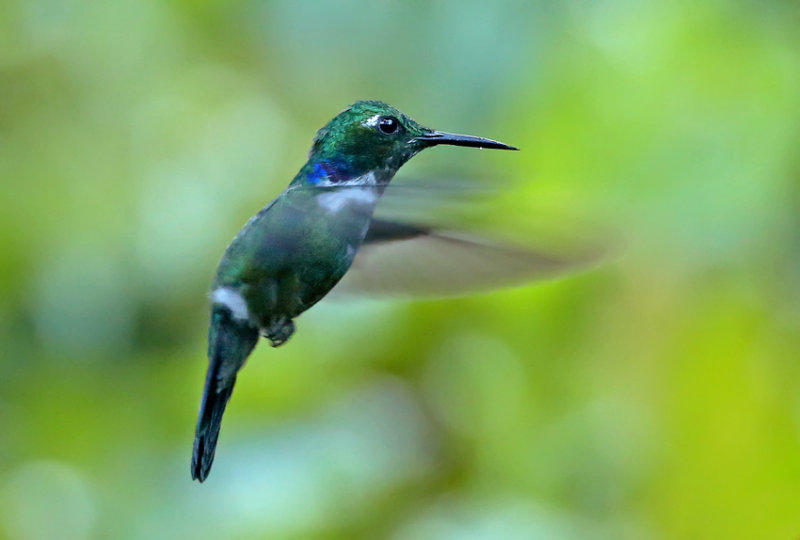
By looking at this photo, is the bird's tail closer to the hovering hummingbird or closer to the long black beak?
the hovering hummingbird

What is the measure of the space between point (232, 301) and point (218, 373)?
0.11 m

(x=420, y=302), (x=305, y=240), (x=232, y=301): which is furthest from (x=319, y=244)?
(x=420, y=302)

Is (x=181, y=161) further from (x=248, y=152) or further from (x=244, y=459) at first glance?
(x=244, y=459)

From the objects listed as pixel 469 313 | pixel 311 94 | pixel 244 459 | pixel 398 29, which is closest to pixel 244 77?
pixel 311 94

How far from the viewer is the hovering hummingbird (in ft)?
4.01

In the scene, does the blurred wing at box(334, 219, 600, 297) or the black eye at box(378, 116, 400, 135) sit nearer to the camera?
the blurred wing at box(334, 219, 600, 297)

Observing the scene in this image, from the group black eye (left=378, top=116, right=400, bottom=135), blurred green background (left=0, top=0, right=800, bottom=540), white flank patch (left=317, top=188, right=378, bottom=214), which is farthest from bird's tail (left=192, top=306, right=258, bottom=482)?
blurred green background (left=0, top=0, right=800, bottom=540)

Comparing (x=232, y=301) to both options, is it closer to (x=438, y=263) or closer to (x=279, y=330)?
(x=279, y=330)

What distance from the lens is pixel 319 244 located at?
1.25 meters

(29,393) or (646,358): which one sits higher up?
(646,358)

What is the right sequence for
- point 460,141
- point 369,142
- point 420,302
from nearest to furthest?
point 460,141
point 369,142
point 420,302

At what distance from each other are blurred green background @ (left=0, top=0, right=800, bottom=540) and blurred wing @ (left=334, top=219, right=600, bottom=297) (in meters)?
0.31

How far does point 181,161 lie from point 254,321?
1.11 metres

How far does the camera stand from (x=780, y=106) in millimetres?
2092
